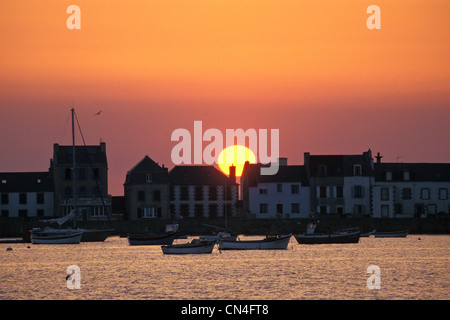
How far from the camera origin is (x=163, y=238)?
108 metres

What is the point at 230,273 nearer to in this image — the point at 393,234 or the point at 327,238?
the point at 327,238

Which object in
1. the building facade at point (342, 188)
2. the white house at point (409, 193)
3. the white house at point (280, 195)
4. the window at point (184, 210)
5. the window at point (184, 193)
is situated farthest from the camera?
the window at point (184, 210)

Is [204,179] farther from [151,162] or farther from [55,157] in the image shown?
[55,157]

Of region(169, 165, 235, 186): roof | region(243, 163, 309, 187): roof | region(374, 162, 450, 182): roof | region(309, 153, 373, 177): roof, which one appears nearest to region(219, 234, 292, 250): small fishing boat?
region(243, 163, 309, 187): roof

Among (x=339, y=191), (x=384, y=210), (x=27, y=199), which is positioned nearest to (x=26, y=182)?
(x=27, y=199)

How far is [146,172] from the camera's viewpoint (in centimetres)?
12988

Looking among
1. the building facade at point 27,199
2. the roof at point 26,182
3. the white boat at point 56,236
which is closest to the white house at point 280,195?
the building facade at point 27,199

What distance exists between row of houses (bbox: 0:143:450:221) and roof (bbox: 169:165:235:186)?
0.60ft

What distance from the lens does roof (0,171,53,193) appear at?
130 m

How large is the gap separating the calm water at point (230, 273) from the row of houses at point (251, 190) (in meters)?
16.6

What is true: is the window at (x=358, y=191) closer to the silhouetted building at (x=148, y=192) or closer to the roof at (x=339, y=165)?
the roof at (x=339, y=165)

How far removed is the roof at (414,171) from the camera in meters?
130

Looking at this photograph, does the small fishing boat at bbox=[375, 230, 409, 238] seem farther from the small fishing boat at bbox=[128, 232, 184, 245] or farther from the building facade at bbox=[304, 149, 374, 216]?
the small fishing boat at bbox=[128, 232, 184, 245]
